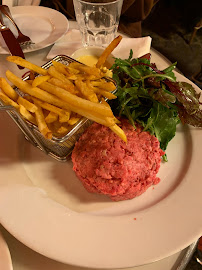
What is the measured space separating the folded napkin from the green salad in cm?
36

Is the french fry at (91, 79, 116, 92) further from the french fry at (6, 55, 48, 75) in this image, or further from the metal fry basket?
the french fry at (6, 55, 48, 75)

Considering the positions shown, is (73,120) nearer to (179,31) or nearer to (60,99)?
(60,99)

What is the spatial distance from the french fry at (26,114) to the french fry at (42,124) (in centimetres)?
5

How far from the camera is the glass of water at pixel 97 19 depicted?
6.84 feet

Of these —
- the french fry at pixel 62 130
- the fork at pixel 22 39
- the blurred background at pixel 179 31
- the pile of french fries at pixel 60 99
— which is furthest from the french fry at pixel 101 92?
the blurred background at pixel 179 31

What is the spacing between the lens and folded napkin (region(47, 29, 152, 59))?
78.1 inches

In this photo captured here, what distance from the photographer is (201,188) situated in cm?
139

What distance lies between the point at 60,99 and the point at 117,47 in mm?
899

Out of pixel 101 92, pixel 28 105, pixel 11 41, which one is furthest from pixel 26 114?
pixel 11 41

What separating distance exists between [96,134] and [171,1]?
4099 mm

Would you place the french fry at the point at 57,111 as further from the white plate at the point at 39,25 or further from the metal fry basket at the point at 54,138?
the white plate at the point at 39,25

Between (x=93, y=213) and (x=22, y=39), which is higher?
(x=22, y=39)

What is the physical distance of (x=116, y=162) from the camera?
133 cm

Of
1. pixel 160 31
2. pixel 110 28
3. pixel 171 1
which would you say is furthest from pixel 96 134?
pixel 171 1
